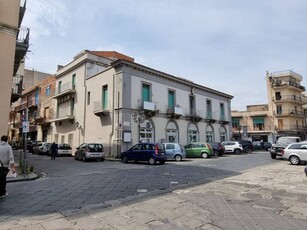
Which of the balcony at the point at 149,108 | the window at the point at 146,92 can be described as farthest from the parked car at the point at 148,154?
the window at the point at 146,92

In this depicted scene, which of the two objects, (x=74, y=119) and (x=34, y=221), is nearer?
(x=34, y=221)

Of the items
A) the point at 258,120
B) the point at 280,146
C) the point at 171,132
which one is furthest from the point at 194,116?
the point at 258,120

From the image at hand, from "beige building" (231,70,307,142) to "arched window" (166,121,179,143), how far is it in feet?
77.5

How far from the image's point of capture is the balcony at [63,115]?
27.9 m

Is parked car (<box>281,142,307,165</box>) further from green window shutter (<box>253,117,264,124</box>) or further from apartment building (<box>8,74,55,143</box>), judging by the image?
green window shutter (<box>253,117,264,124</box>)

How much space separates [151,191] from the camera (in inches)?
294

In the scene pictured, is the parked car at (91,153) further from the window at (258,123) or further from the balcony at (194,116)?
the window at (258,123)

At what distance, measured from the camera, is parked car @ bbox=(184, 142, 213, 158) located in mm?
21714

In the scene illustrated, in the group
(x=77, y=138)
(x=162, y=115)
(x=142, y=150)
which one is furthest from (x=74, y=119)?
(x=142, y=150)

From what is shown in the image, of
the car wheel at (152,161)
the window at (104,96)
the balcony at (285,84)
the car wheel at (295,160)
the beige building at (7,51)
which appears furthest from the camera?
the balcony at (285,84)

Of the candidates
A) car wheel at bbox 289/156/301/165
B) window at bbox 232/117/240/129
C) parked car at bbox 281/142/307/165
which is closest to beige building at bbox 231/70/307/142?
window at bbox 232/117/240/129

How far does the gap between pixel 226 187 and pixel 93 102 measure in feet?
63.9

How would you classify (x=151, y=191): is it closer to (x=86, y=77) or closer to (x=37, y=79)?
(x=86, y=77)

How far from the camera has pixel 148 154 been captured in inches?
644
